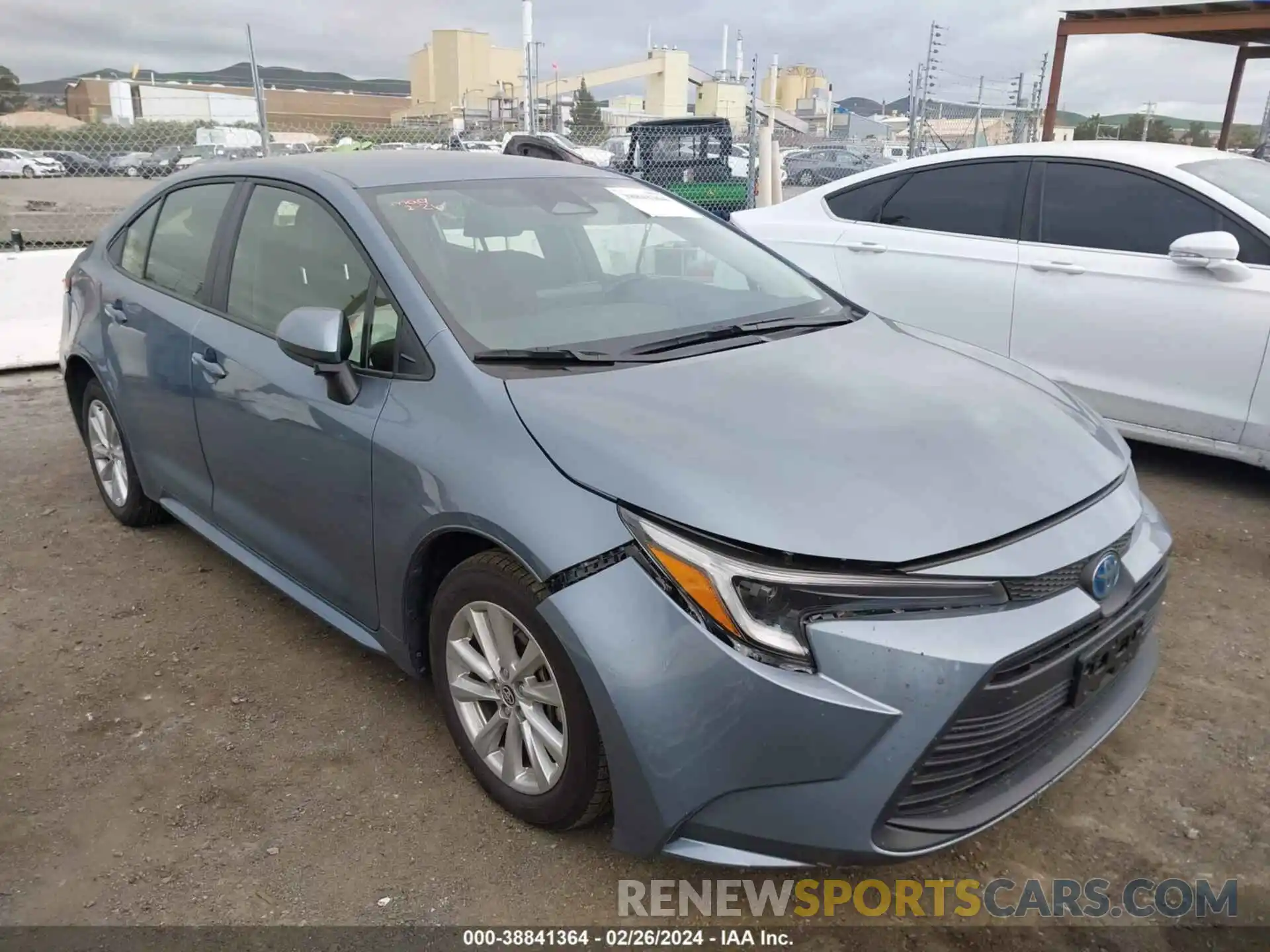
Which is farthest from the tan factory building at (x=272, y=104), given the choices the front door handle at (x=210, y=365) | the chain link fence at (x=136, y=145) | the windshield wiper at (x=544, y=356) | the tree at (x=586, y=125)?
the windshield wiper at (x=544, y=356)

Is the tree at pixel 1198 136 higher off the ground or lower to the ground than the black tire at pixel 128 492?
higher

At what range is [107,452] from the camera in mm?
4285

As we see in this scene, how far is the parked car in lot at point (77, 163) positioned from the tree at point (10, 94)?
14.4 inches

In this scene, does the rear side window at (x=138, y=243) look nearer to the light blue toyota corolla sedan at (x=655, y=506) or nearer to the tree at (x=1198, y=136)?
the light blue toyota corolla sedan at (x=655, y=506)

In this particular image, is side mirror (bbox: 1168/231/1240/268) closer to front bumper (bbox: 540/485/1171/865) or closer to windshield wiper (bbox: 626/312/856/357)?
windshield wiper (bbox: 626/312/856/357)

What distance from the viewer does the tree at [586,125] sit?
11.7 m

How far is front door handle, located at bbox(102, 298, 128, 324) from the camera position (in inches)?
151

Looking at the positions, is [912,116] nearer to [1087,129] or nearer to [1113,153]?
[1113,153]

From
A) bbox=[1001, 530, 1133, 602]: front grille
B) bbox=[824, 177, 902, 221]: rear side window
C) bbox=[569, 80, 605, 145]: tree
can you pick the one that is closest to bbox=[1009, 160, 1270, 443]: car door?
bbox=[824, 177, 902, 221]: rear side window

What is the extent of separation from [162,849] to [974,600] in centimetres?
200

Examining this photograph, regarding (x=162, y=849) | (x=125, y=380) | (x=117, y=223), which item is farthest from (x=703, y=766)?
(x=117, y=223)

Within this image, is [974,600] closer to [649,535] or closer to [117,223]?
[649,535]

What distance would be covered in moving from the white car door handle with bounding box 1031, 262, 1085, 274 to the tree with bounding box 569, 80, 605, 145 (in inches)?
295

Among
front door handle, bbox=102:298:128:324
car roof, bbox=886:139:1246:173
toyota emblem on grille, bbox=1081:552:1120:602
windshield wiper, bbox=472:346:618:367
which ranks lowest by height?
toyota emblem on grille, bbox=1081:552:1120:602
